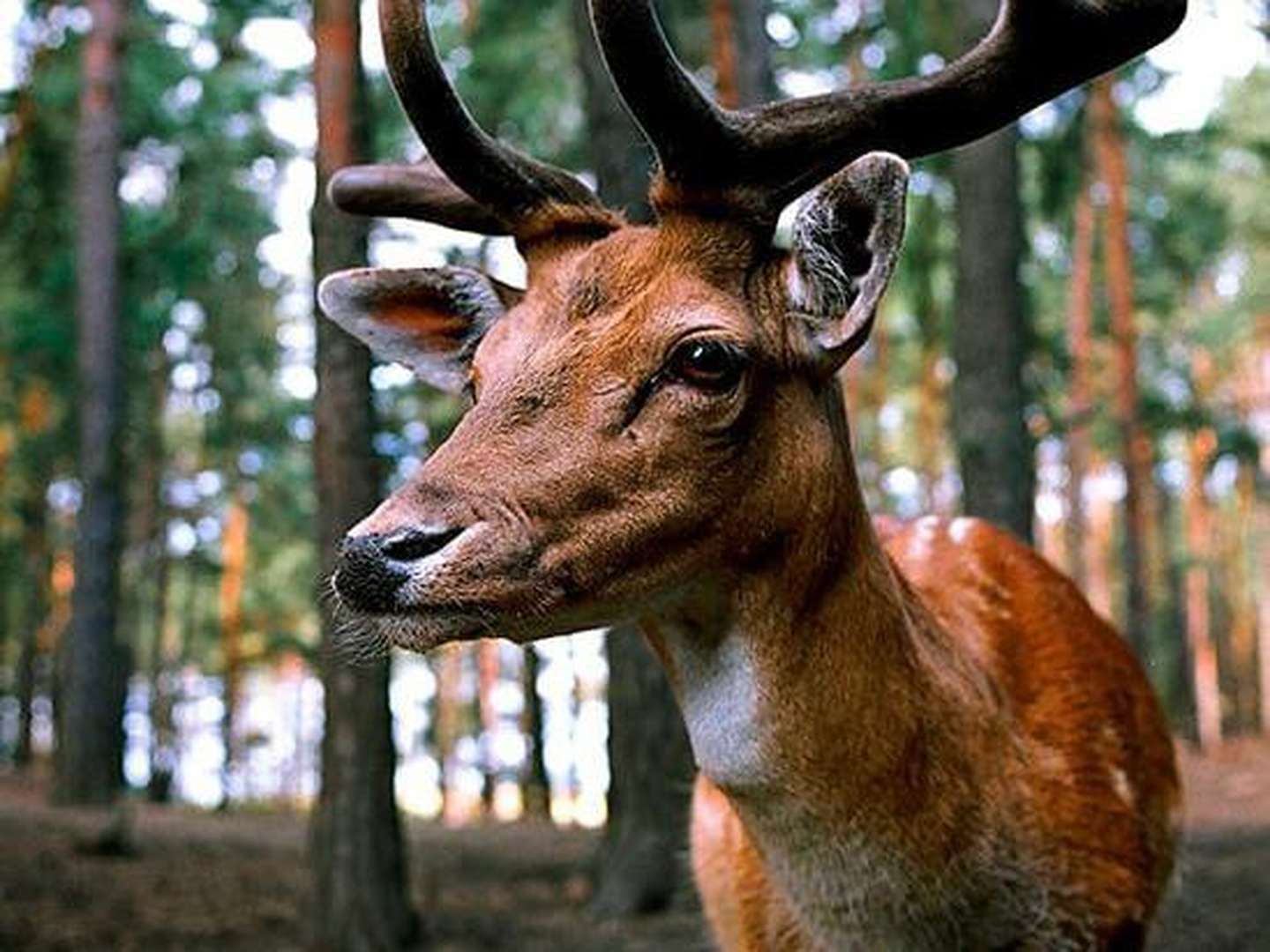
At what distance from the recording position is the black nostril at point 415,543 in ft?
9.34

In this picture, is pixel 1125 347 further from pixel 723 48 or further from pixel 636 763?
pixel 636 763

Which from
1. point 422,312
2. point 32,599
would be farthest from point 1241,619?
point 422,312

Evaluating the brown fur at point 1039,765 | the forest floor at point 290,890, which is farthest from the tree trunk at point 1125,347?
the brown fur at point 1039,765

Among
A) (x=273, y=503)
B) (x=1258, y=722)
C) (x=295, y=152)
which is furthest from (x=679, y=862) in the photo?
(x=1258, y=722)

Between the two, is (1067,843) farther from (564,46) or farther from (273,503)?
(273,503)

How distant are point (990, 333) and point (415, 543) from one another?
8.40m

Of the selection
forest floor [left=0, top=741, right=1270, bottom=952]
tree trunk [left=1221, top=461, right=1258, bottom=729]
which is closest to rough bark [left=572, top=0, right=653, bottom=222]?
forest floor [left=0, top=741, right=1270, bottom=952]

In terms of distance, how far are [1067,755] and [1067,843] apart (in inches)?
9.7

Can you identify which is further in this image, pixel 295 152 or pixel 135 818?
pixel 295 152

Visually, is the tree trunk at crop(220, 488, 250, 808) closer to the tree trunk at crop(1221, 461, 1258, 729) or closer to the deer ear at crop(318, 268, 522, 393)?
the tree trunk at crop(1221, 461, 1258, 729)

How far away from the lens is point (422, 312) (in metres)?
4.06

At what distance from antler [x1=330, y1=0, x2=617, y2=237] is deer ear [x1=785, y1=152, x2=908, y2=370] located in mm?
508

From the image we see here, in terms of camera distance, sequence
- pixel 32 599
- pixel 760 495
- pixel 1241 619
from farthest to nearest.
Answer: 1. pixel 1241 619
2. pixel 32 599
3. pixel 760 495

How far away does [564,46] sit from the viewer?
19.5 m
